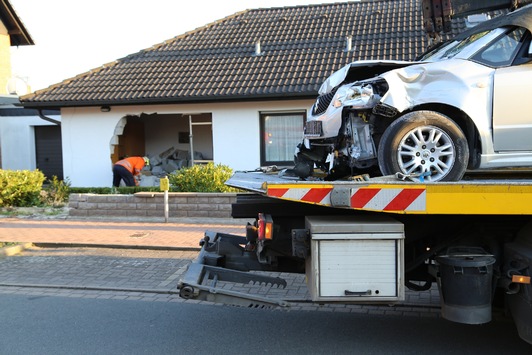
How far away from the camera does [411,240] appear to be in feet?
14.8

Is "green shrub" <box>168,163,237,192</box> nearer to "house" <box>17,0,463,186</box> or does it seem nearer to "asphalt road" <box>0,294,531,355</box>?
"house" <box>17,0,463,186</box>

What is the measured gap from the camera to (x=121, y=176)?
534 inches

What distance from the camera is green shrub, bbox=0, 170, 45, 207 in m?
13.0

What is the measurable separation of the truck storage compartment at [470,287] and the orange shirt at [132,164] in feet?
35.4

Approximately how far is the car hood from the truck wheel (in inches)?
26.0

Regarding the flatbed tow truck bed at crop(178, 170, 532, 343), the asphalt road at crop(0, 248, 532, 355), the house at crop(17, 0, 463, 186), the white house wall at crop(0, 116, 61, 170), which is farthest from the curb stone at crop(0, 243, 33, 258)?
the white house wall at crop(0, 116, 61, 170)

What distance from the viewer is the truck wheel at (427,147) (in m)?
4.67

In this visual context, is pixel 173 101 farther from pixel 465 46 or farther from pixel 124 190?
pixel 465 46

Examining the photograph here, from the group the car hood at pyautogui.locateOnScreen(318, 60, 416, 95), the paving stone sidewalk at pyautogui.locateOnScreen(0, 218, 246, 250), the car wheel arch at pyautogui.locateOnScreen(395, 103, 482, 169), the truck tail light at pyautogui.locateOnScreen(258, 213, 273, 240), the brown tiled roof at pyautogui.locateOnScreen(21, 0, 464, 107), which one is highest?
the brown tiled roof at pyautogui.locateOnScreen(21, 0, 464, 107)

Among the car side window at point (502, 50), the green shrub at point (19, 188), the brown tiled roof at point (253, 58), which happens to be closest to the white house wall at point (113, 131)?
the brown tiled roof at point (253, 58)

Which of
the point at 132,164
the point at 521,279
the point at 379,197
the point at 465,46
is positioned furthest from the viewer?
the point at 132,164

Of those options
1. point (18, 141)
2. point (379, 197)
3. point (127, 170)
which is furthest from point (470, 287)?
point (18, 141)

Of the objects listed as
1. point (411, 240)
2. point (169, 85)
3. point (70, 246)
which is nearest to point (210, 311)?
point (411, 240)

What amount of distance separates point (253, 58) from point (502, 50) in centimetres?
1130
